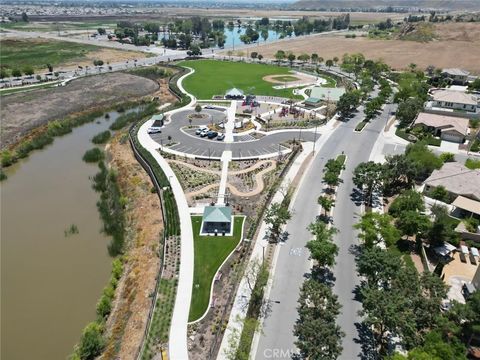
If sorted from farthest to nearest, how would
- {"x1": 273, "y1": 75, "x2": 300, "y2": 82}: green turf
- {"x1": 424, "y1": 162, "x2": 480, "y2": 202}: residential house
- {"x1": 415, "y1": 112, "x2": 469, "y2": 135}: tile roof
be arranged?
{"x1": 273, "y1": 75, "x2": 300, "y2": 82}: green turf, {"x1": 415, "y1": 112, "x2": 469, "y2": 135}: tile roof, {"x1": 424, "y1": 162, "x2": 480, "y2": 202}: residential house

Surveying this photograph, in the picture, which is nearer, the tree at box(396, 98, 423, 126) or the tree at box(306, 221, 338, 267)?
the tree at box(306, 221, 338, 267)

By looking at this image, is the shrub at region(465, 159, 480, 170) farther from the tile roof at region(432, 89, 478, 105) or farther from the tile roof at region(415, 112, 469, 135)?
the tile roof at region(432, 89, 478, 105)

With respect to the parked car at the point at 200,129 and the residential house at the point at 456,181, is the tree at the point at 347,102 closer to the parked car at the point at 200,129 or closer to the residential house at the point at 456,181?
the residential house at the point at 456,181

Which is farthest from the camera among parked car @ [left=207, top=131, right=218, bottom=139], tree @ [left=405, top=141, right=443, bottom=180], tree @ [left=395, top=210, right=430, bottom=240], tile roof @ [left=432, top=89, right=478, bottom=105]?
tile roof @ [left=432, top=89, right=478, bottom=105]

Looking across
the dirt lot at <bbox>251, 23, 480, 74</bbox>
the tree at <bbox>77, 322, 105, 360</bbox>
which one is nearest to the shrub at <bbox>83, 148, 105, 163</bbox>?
the tree at <bbox>77, 322, 105, 360</bbox>

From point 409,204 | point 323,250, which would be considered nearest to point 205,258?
point 323,250

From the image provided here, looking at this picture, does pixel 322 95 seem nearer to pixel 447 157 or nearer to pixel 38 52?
pixel 447 157
